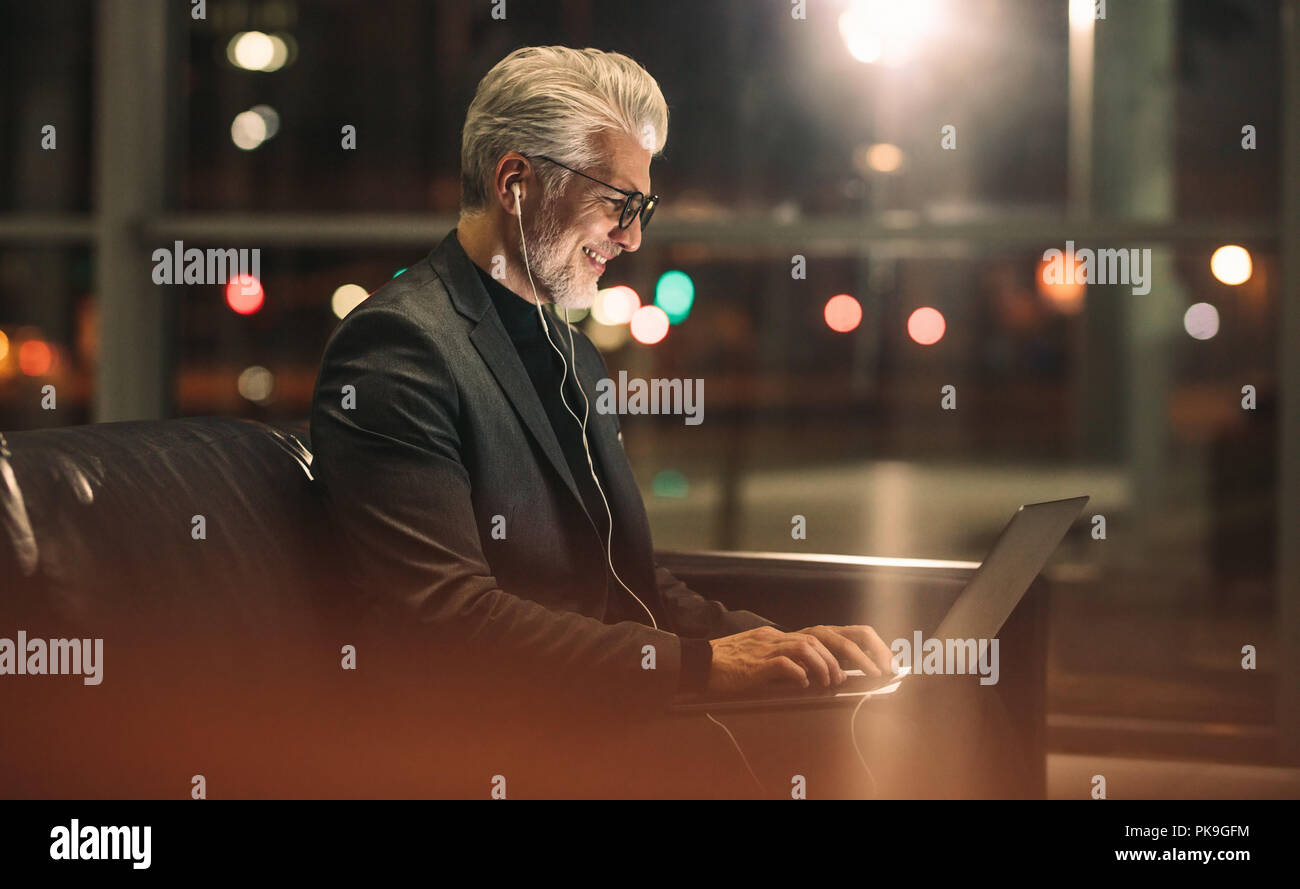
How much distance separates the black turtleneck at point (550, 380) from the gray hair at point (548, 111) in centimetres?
14

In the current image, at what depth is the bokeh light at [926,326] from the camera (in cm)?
425

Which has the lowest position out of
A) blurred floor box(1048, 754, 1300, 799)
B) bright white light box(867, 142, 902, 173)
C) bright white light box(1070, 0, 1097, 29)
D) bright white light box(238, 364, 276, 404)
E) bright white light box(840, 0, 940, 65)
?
blurred floor box(1048, 754, 1300, 799)

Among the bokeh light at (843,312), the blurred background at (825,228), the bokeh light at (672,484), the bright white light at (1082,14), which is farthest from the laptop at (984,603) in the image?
the bokeh light at (672,484)

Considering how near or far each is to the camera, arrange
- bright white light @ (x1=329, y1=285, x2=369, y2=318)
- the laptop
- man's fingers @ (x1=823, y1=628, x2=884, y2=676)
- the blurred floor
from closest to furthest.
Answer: the laptop < man's fingers @ (x1=823, y1=628, x2=884, y2=676) < the blurred floor < bright white light @ (x1=329, y1=285, x2=369, y2=318)

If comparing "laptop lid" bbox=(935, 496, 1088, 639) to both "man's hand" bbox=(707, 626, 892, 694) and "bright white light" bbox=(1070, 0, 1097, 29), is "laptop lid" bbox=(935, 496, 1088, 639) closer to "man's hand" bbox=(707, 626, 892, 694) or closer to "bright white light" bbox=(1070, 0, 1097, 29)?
"man's hand" bbox=(707, 626, 892, 694)

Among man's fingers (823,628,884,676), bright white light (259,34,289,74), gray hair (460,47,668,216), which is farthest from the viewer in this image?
bright white light (259,34,289,74)

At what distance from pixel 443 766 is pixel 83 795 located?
40 cm

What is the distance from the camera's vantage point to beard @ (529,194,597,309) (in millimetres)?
1716

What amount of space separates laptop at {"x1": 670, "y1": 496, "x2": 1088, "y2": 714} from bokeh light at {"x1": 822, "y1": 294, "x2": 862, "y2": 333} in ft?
7.60

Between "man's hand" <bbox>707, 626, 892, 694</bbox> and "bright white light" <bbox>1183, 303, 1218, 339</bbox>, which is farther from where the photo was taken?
"bright white light" <bbox>1183, 303, 1218, 339</bbox>

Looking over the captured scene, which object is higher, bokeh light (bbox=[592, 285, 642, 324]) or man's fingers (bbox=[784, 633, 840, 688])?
bokeh light (bbox=[592, 285, 642, 324])

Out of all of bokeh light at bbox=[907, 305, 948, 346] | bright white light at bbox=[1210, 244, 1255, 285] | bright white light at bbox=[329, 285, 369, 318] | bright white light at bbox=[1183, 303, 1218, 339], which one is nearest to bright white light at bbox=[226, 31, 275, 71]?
bright white light at bbox=[329, 285, 369, 318]
